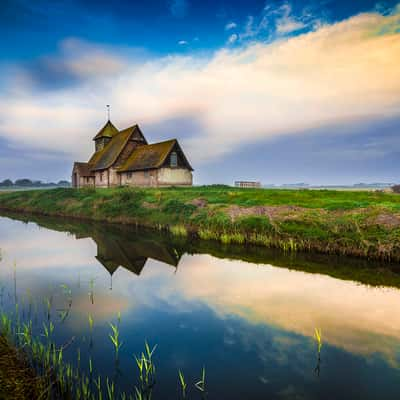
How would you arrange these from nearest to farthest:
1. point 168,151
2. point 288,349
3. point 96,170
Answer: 1. point 288,349
2. point 168,151
3. point 96,170

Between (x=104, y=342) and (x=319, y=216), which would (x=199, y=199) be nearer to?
(x=319, y=216)

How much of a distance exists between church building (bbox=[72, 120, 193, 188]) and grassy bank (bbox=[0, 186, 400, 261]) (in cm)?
753

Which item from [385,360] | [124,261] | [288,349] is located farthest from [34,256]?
[385,360]

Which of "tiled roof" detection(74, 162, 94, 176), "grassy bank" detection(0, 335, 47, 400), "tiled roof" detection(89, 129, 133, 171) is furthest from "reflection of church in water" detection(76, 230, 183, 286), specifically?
"tiled roof" detection(74, 162, 94, 176)

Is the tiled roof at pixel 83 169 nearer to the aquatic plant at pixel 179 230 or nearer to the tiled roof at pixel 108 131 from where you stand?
the tiled roof at pixel 108 131

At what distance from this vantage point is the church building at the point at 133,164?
37.7 metres

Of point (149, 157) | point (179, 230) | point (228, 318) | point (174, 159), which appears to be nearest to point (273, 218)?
point (179, 230)

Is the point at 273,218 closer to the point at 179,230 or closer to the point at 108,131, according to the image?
the point at 179,230

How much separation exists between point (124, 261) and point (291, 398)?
11.3 metres

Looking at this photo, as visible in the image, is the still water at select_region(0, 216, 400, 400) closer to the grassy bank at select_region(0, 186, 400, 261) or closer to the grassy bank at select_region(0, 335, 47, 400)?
the grassy bank at select_region(0, 335, 47, 400)

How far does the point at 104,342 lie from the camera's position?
6.51 m

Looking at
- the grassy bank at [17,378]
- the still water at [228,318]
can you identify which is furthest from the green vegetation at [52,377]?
the still water at [228,318]

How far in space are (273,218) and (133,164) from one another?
27175mm

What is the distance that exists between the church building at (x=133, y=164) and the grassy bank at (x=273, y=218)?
753 cm
